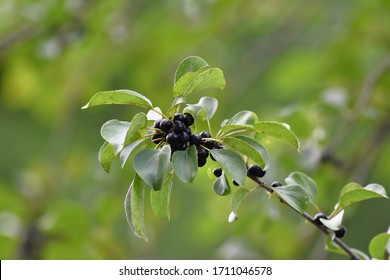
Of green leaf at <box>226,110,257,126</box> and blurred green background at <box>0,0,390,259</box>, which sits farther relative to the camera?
blurred green background at <box>0,0,390,259</box>

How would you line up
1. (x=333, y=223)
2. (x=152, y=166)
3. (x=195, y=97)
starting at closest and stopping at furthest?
1. (x=152, y=166)
2. (x=333, y=223)
3. (x=195, y=97)

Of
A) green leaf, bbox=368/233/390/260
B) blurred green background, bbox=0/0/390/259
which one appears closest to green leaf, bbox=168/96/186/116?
green leaf, bbox=368/233/390/260

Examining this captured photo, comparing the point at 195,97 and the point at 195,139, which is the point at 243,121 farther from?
the point at 195,97

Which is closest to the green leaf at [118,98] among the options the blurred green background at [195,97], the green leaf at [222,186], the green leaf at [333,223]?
the green leaf at [222,186]

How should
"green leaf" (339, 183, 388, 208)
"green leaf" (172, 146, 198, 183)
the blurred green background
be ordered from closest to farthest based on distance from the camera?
"green leaf" (172, 146, 198, 183) < "green leaf" (339, 183, 388, 208) < the blurred green background

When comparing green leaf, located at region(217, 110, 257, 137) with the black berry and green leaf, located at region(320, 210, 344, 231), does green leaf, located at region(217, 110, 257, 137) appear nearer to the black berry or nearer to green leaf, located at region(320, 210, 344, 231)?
the black berry

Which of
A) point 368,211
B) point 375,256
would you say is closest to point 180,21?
point 368,211

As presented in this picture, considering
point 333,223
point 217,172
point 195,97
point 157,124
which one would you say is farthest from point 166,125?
point 195,97

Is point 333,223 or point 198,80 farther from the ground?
point 198,80

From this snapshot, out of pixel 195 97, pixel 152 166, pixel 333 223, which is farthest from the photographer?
pixel 195 97
